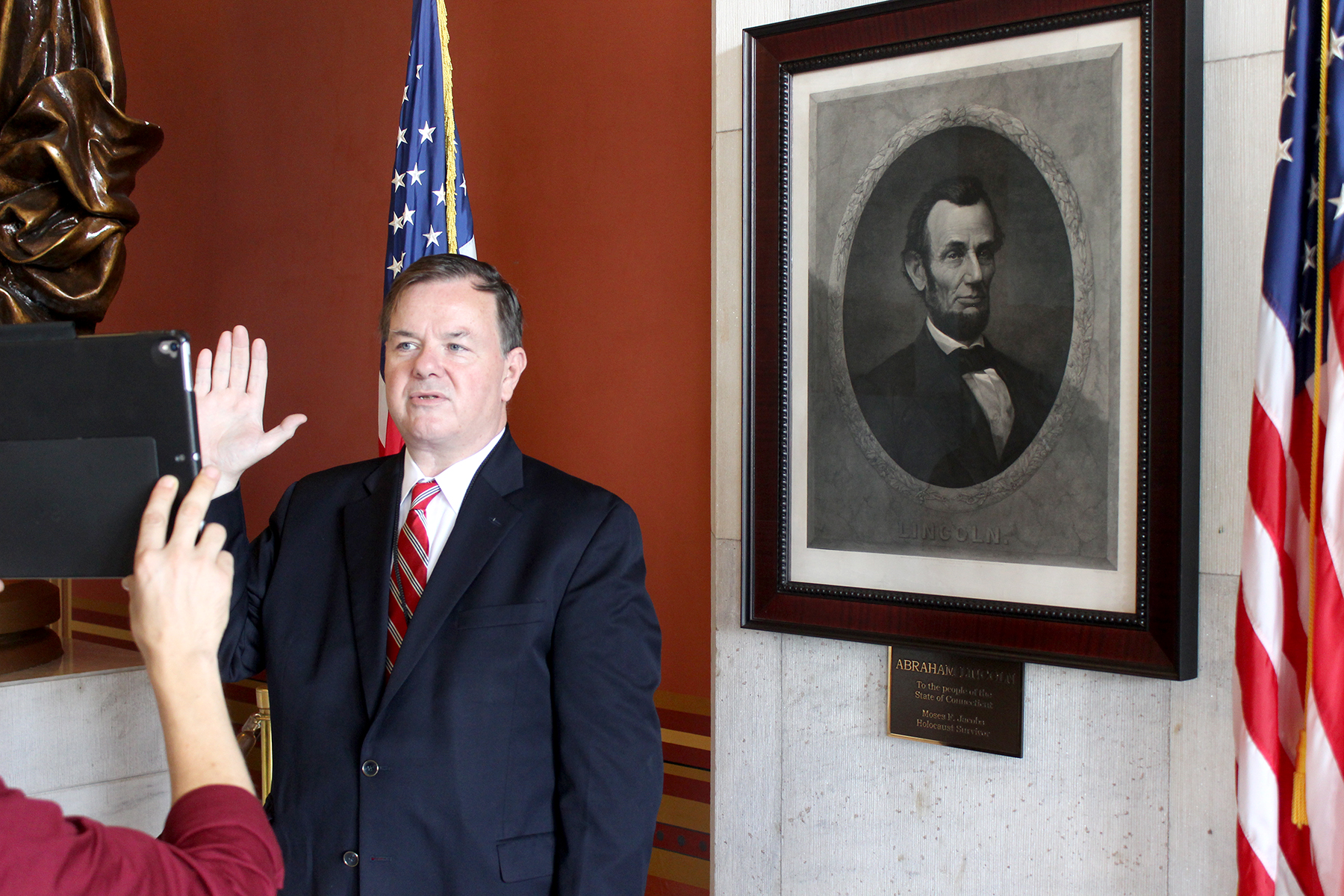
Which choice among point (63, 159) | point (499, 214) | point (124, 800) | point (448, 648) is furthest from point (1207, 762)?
point (63, 159)

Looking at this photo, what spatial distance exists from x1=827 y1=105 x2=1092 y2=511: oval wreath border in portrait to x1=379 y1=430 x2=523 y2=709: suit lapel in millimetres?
923

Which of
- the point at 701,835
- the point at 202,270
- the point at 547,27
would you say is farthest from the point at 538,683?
the point at 202,270

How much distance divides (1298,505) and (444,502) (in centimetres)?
156

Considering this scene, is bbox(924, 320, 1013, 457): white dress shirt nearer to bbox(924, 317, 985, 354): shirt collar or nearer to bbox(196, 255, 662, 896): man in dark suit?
bbox(924, 317, 985, 354): shirt collar

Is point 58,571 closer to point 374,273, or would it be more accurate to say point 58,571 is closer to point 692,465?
point 692,465

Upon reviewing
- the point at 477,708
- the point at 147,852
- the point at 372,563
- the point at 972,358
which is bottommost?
the point at 477,708

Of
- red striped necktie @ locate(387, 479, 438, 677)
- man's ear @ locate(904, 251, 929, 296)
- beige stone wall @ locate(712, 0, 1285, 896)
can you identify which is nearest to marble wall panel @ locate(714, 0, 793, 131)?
beige stone wall @ locate(712, 0, 1285, 896)

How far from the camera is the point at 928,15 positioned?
2.42 metres

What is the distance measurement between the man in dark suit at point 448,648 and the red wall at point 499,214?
1206mm

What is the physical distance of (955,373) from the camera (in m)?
2.44

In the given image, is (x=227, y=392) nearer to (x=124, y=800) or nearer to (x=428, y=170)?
(x=428, y=170)

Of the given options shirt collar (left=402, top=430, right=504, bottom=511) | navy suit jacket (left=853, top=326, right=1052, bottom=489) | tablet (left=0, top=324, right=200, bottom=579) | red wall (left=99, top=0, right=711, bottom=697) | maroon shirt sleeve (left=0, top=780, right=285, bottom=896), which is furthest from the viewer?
red wall (left=99, top=0, right=711, bottom=697)

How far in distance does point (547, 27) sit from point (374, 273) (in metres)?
1.09

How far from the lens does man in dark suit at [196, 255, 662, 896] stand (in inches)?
69.8
